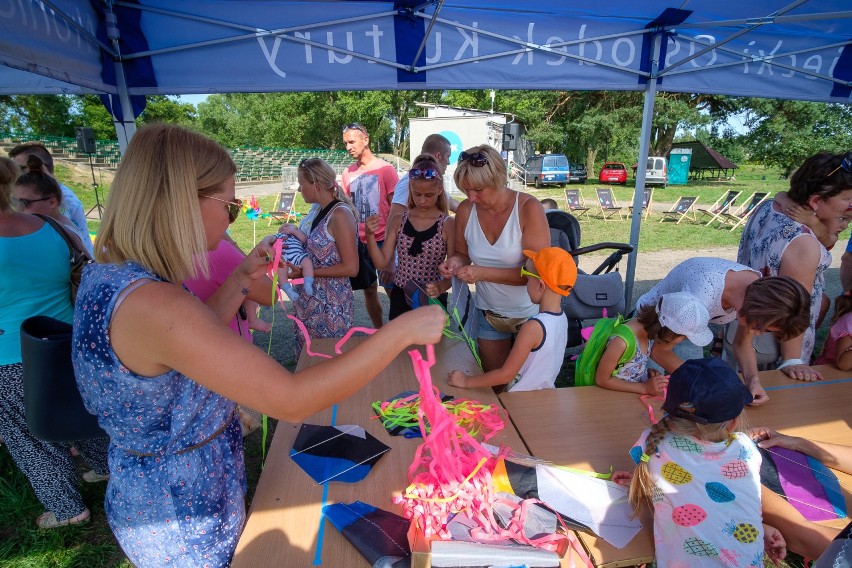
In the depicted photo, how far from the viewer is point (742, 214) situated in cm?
1206

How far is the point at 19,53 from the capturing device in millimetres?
2098

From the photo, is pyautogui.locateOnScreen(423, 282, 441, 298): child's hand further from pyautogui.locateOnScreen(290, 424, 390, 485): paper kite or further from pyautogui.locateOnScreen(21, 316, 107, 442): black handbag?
pyautogui.locateOnScreen(21, 316, 107, 442): black handbag

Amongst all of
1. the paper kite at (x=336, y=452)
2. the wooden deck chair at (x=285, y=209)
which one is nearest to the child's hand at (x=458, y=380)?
the paper kite at (x=336, y=452)

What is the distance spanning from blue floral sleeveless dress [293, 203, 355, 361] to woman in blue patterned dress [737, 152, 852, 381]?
254 cm

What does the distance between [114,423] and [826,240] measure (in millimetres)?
3579

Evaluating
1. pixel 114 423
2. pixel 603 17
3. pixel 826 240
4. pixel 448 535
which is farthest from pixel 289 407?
pixel 603 17

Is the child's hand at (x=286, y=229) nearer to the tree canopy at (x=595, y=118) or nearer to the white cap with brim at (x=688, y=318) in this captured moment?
the white cap with brim at (x=688, y=318)

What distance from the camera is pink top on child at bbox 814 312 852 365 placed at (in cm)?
270

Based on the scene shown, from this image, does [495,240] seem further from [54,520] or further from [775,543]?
[54,520]

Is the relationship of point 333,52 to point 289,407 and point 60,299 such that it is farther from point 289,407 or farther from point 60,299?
point 289,407

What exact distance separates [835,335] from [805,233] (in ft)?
2.58

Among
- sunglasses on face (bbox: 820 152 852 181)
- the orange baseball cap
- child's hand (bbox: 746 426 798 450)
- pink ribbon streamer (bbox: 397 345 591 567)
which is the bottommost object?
child's hand (bbox: 746 426 798 450)

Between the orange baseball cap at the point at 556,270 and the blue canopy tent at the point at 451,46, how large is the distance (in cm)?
191

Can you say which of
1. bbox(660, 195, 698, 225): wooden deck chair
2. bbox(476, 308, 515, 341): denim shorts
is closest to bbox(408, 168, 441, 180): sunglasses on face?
bbox(476, 308, 515, 341): denim shorts
